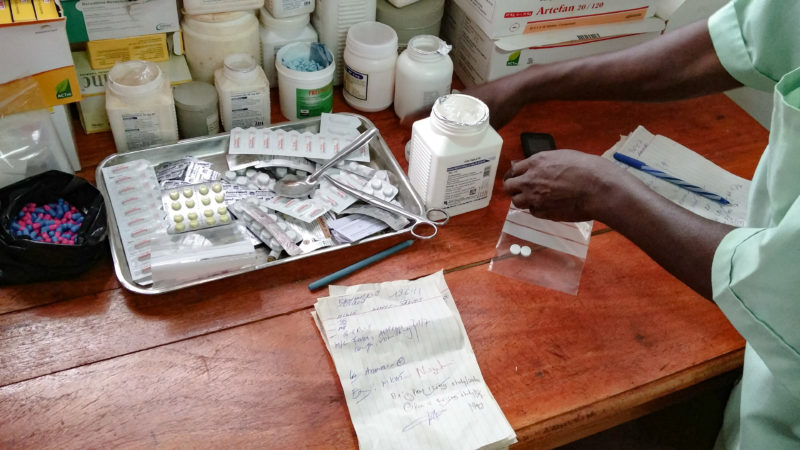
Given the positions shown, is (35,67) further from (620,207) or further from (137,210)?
(620,207)

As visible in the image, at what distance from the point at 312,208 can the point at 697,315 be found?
46 cm

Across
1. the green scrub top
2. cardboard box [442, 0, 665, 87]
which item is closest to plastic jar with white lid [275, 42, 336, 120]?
cardboard box [442, 0, 665, 87]

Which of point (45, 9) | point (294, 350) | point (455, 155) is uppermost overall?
point (45, 9)

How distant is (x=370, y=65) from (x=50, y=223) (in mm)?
460

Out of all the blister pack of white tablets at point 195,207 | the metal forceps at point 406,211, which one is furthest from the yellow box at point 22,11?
the metal forceps at point 406,211

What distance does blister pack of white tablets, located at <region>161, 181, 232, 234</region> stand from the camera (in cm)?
77

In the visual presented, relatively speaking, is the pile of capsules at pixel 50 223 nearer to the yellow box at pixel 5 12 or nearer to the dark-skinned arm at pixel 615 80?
the yellow box at pixel 5 12

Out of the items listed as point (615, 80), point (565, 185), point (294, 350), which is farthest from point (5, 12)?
point (615, 80)

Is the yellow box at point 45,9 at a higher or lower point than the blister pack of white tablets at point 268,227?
higher

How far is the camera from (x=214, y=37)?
92cm

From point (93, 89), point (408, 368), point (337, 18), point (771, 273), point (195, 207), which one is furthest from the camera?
point (337, 18)

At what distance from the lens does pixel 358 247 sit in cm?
81

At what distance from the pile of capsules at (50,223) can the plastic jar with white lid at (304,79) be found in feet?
1.07

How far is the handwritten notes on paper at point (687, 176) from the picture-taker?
91 centimetres
